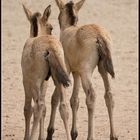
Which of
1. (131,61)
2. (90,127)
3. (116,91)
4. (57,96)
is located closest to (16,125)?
(57,96)

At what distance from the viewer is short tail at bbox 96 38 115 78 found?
9117 millimetres

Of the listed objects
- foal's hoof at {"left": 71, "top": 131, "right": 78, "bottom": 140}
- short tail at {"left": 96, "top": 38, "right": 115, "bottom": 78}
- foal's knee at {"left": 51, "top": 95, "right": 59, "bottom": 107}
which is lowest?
foal's hoof at {"left": 71, "top": 131, "right": 78, "bottom": 140}

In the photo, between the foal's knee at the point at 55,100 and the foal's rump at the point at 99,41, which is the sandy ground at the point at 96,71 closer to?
the foal's knee at the point at 55,100

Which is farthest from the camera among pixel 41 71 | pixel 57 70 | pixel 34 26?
pixel 34 26

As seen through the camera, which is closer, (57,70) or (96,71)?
(57,70)

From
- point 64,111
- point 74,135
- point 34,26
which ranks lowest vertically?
point 74,135

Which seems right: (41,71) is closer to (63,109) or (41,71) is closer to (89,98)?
(63,109)

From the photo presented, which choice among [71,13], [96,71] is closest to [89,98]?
[71,13]

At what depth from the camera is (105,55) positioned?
9.16 meters

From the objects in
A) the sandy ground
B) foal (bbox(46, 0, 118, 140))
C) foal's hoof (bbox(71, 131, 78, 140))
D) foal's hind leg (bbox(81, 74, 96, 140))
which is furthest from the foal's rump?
the sandy ground

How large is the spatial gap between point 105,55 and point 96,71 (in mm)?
6506

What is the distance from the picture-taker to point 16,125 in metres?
10.9

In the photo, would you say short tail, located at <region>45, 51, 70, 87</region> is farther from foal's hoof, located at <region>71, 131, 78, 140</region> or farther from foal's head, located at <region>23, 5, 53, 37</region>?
foal's hoof, located at <region>71, 131, 78, 140</region>

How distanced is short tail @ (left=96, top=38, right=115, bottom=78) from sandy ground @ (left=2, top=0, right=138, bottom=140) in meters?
1.41
